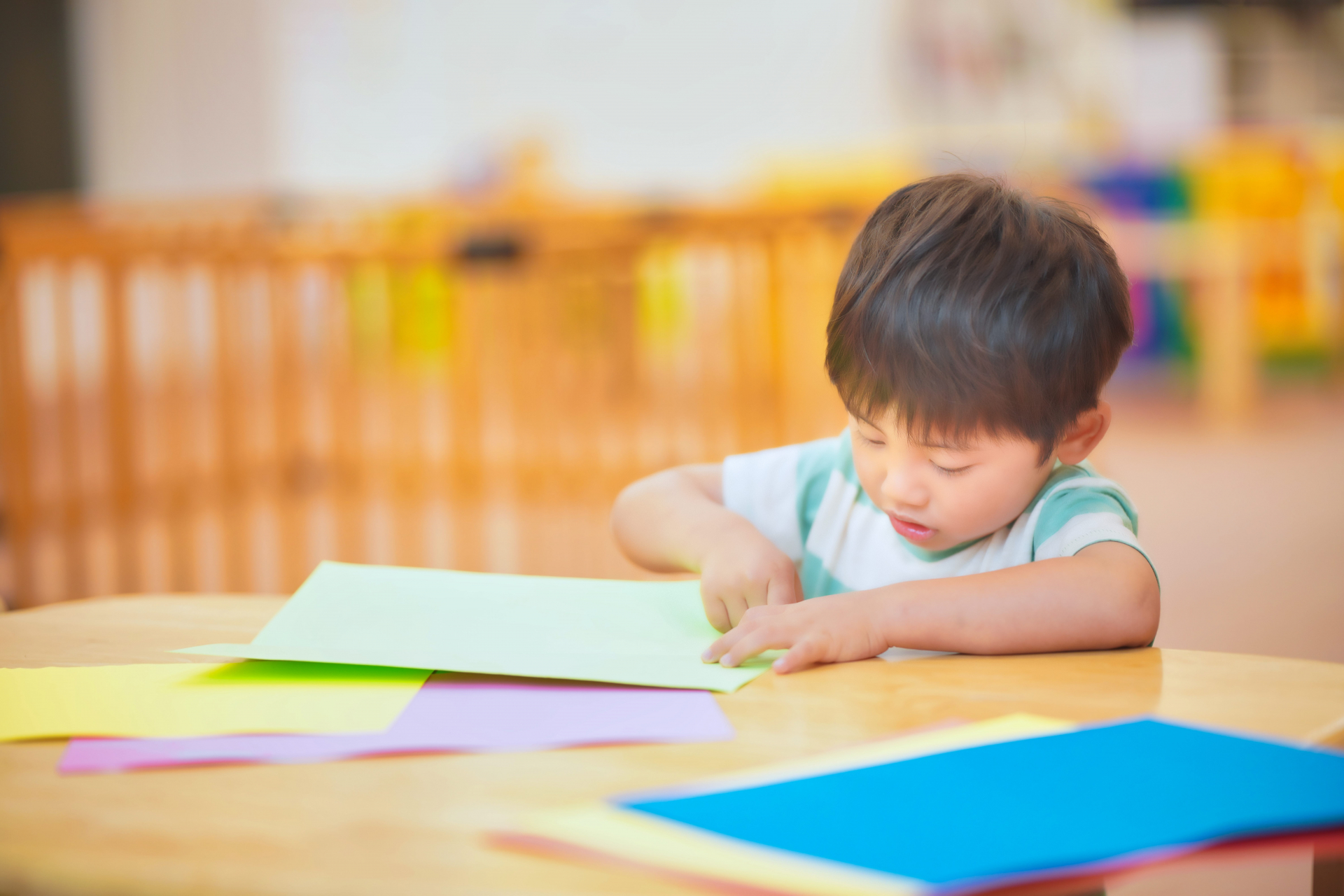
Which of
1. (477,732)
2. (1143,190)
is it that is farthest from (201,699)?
(1143,190)

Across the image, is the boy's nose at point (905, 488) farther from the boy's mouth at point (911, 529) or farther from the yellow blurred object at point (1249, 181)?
the yellow blurred object at point (1249, 181)

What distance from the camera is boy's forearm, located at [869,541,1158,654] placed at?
22.8 inches

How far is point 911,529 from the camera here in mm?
722

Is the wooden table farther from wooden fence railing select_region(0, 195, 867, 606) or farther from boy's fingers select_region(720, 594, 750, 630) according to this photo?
wooden fence railing select_region(0, 195, 867, 606)

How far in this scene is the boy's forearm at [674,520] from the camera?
2.54 feet

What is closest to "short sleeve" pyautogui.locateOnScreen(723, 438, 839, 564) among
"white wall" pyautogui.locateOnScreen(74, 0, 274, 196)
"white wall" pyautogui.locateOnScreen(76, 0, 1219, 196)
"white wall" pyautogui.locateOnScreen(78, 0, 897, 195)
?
"white wall" pyautogui.locateOnScreen(76, 0, 1219, 196)

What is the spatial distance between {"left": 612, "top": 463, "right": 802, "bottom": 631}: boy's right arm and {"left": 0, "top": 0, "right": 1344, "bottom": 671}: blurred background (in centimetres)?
63

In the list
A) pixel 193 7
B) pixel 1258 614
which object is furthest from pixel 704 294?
pixel 193 7

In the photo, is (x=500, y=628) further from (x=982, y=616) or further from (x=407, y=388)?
(x=407, y=388)

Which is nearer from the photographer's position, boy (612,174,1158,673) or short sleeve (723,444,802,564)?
boy (612,174,1158,673)

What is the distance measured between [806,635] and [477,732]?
0.18m

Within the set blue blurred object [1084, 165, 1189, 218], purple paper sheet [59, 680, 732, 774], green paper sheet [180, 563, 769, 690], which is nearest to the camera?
purple paper sheet [59, 680, 732, 774]

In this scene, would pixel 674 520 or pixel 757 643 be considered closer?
pixel 757 643

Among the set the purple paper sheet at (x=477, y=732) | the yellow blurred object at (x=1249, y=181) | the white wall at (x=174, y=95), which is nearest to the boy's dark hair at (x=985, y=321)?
the purple paper sheet at (x=477, y=732)
